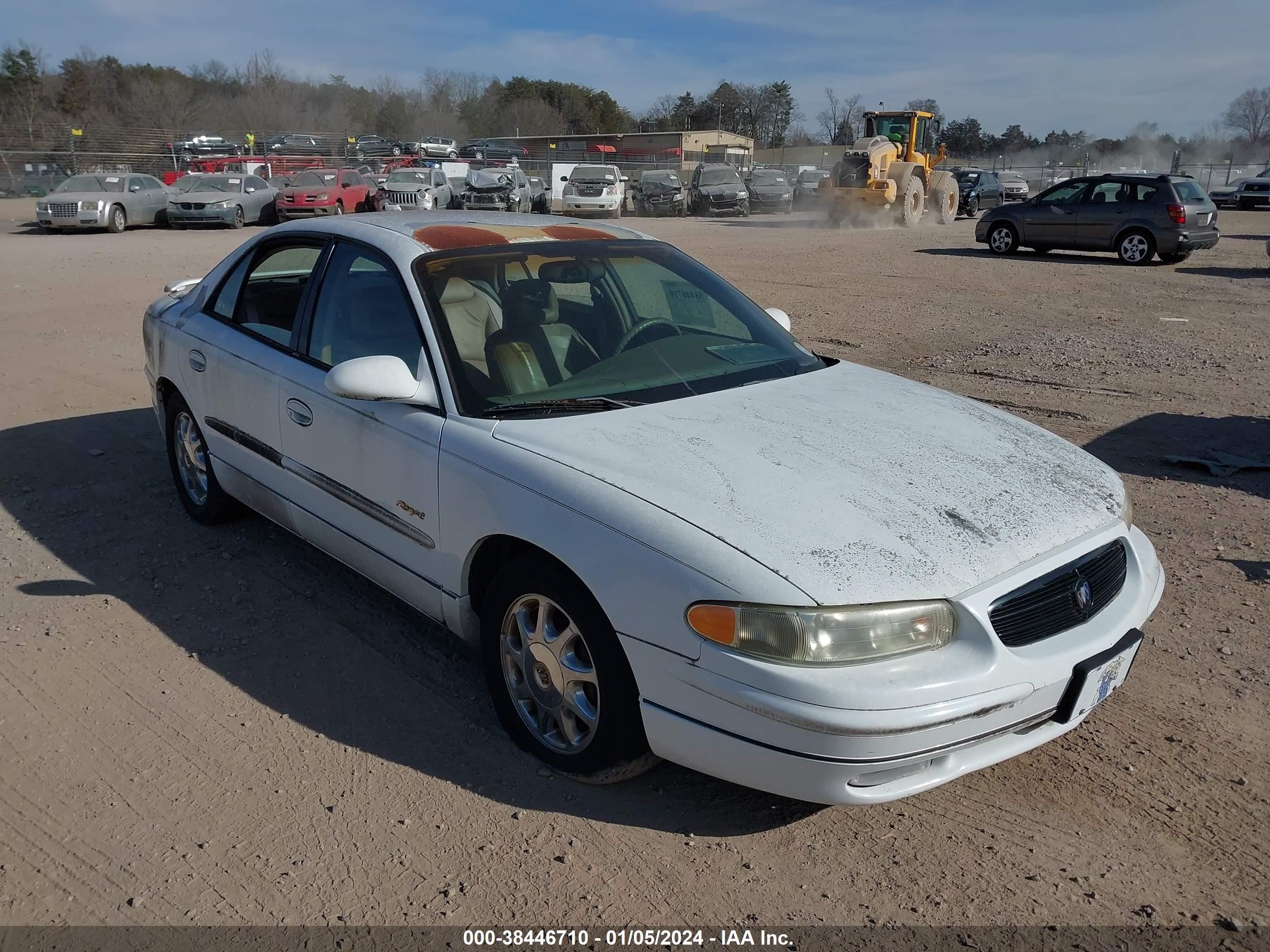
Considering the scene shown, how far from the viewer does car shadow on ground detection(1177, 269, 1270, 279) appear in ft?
53.5

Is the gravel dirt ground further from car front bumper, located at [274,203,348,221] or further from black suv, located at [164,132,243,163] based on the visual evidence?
black suv, located at [164,132,243,163]

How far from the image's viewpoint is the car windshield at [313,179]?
26297mm

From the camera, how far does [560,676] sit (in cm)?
302

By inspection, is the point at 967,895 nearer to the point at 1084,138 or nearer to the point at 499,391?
the point at 499,391

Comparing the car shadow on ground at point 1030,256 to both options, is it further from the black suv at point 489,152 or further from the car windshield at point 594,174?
the black suv at point 489,152

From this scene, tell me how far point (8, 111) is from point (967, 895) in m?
79.1

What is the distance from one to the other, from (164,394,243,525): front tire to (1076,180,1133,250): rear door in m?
17.2

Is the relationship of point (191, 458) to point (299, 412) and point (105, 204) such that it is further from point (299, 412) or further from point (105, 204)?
point (105, 204)

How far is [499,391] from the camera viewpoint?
3.40m

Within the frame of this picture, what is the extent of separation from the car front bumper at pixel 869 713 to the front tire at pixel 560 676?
0.11 metres

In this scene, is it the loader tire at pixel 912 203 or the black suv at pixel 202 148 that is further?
the black suv at pixel 202 148

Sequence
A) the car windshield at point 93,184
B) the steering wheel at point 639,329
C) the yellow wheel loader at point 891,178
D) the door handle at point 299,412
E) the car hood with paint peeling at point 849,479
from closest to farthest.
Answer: the car hood with paint peeling at point 849,479, the steering wheel at point 639,329, the door handle at point 299,412, the car windshield at point 93,184, the yellow wheel loader at point 891,178

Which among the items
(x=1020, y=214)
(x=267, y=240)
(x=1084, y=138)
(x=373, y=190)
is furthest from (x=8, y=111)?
(x=1084, y=138)

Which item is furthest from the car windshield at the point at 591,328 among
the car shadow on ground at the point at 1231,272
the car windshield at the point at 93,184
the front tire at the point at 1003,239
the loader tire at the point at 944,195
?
the loader tire at the point at 944,195
